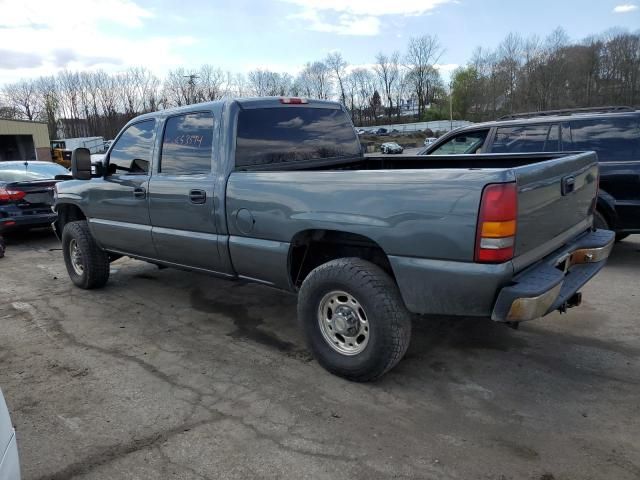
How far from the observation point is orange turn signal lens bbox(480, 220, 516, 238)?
2.66 meters

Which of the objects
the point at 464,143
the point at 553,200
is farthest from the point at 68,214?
the point at 553,200

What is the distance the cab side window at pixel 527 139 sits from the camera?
244 inches

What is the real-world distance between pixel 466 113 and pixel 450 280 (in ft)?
317

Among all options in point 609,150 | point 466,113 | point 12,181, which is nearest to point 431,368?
point 609,150

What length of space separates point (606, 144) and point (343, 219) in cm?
429

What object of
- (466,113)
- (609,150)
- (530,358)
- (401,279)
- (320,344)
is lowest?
(530,358)

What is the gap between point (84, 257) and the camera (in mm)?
5766

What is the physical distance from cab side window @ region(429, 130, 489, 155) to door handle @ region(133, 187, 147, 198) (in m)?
4.03

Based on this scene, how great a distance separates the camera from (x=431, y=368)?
11.9 ft

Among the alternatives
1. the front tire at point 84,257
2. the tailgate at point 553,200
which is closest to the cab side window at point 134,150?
the front tire at point 84,257

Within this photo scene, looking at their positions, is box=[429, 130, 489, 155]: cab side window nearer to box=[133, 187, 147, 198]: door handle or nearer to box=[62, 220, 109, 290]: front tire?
box=[133, 187, 147, 198]: door handle

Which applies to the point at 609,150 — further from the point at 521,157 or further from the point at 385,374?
the point at 385,374

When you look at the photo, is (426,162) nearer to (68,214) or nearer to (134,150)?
(134,150)

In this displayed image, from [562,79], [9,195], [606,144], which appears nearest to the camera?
[606,144]
